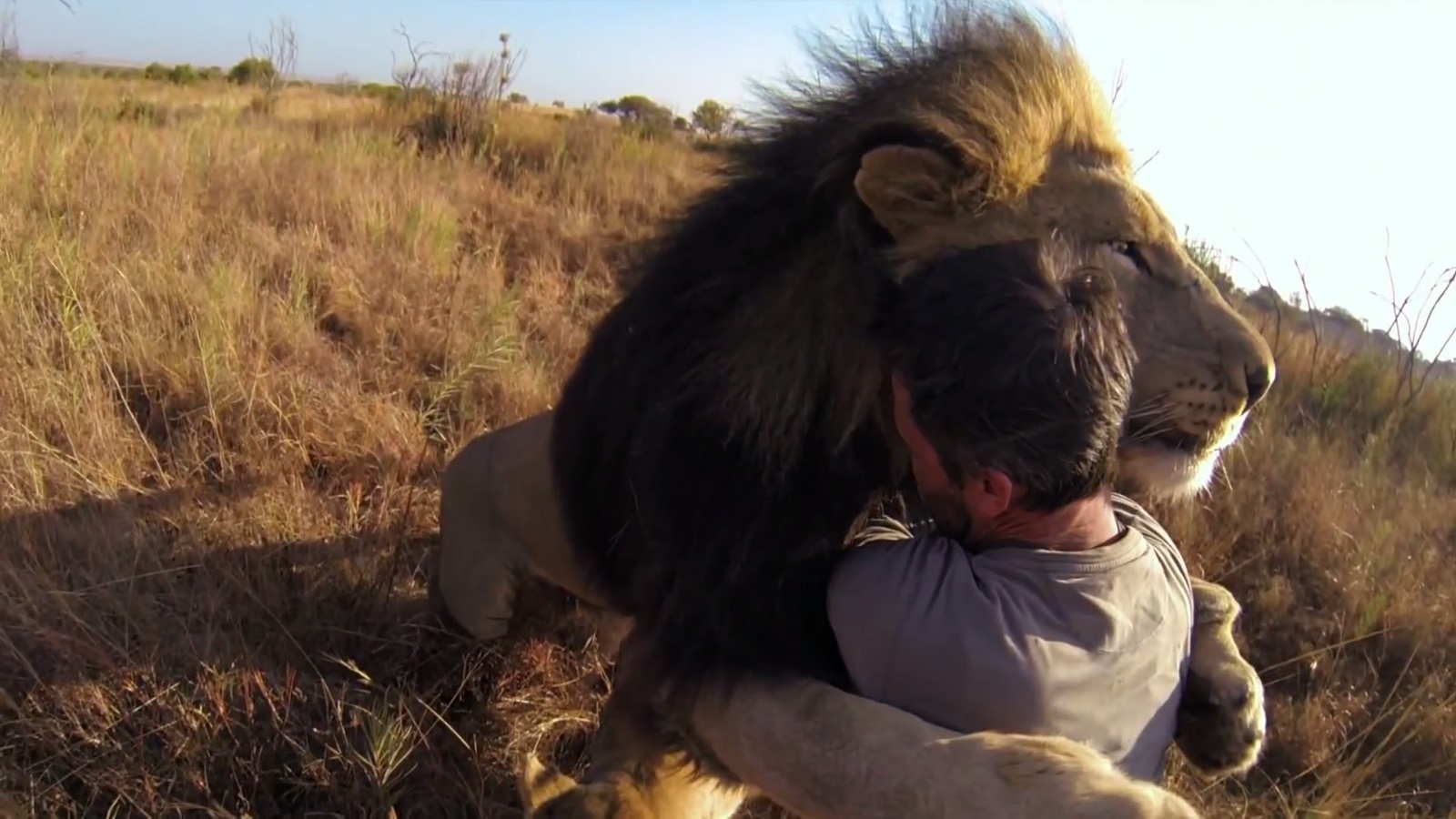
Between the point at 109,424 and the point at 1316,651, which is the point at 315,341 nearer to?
the point at 109,424

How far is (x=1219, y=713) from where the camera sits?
78.9 inches

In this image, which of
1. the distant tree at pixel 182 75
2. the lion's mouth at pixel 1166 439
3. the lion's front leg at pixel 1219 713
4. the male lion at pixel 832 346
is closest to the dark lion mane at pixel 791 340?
the male lion at pixel 832 346

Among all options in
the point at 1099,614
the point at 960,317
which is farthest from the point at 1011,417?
the point at 1099,614

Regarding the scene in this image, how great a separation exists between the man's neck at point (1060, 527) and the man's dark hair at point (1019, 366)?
6 cm

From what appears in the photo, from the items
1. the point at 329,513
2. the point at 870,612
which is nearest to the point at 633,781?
the point at 870,612

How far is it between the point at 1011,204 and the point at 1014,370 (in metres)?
0.47

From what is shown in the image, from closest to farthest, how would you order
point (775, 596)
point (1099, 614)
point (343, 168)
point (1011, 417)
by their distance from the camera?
point (1011, 417) < point (1099, 614) < point (775, 596) < point (343, 168)

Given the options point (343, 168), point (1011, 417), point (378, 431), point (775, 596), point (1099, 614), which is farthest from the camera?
point (343, 168)

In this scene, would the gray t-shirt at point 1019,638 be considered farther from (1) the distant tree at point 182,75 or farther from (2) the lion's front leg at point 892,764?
(1) the distant tree at point 182,75

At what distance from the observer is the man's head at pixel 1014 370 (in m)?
1.60

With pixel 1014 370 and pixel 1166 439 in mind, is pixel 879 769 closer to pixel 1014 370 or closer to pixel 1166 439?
pixel 1014 370

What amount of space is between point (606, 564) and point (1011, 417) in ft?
3.59

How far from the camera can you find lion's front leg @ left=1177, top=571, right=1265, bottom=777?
6.59ft

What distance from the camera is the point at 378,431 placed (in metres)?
3.77
